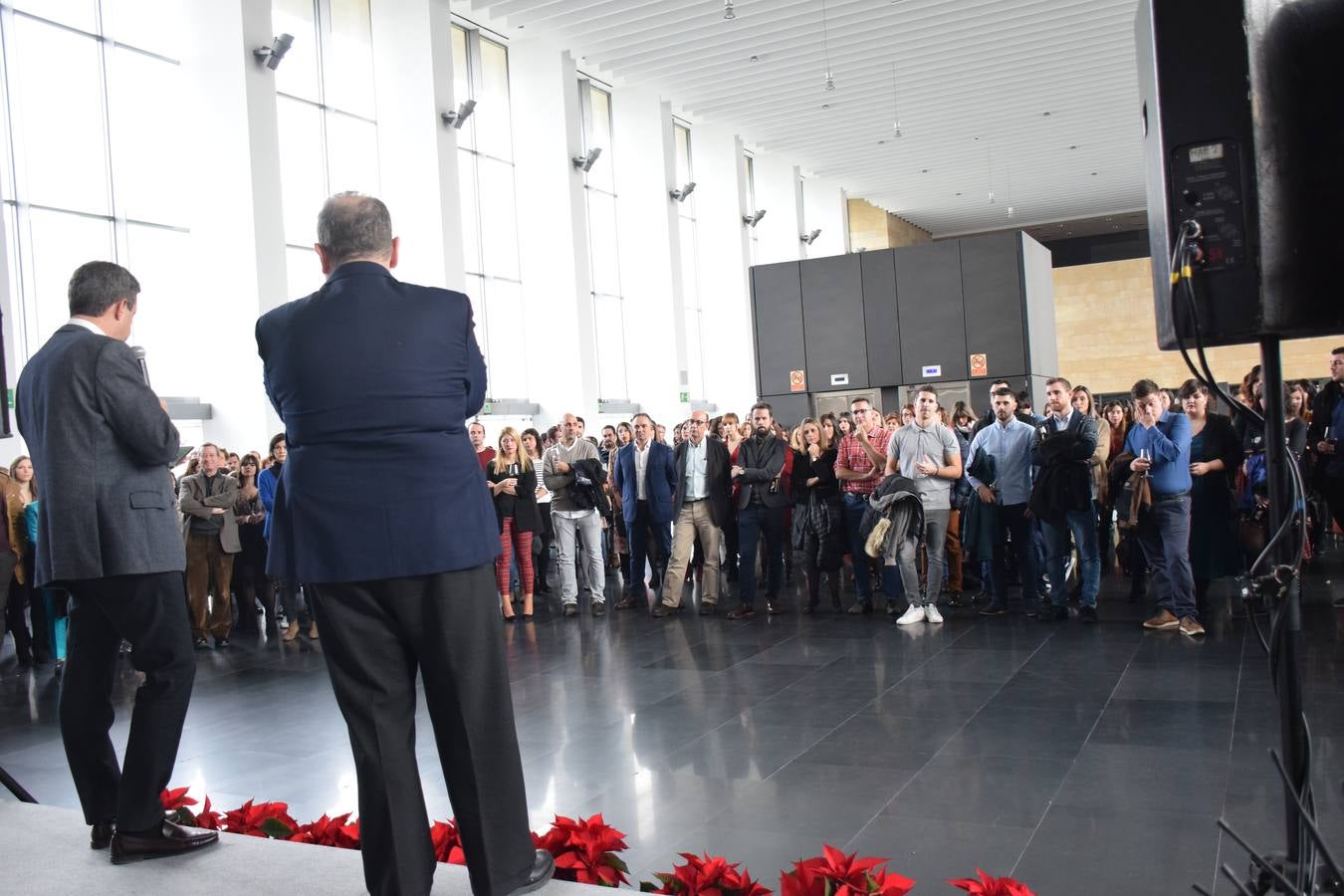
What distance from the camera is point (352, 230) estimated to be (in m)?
2.21

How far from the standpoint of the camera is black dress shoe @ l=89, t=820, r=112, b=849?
2738mm

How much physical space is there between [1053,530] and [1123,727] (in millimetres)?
2613

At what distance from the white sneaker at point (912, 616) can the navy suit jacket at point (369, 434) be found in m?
5.57

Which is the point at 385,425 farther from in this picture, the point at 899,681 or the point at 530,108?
the point at 530,108

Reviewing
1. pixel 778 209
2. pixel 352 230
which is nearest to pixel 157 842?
pixel 352 230

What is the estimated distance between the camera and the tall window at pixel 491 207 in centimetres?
1590

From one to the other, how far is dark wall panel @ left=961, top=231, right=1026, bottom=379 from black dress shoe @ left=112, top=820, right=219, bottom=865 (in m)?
13.1

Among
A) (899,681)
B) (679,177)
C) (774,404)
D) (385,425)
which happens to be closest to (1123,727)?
(899,681)

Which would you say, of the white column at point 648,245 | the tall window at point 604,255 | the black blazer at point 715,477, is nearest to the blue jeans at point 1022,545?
the black blazer at point 715,477

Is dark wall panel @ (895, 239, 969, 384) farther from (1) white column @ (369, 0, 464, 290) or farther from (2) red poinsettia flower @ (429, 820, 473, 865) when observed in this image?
(2) red poinsettia flower @ (429, 820, 473, 865)

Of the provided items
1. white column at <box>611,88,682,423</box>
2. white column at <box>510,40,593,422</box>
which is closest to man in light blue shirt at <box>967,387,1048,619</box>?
white column at <box>510,40,593,422</box>

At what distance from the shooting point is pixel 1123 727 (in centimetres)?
444

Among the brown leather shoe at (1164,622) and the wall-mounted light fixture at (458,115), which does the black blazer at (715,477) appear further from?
the wall-mounted light fixture at (458,115)

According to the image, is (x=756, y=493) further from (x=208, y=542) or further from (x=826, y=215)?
(x=826, y=215)
